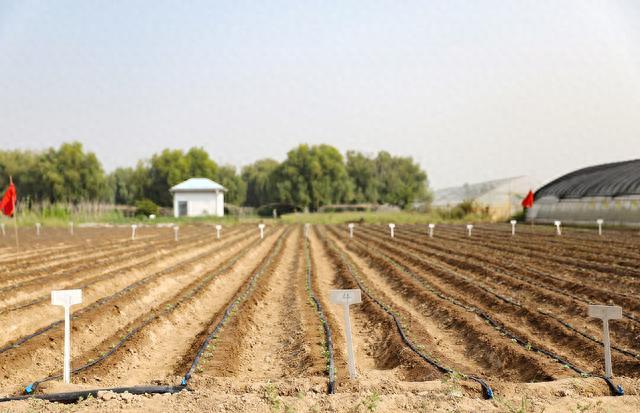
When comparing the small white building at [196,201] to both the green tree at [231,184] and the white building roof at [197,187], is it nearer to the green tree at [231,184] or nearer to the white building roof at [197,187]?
the white building roof at [197,187]

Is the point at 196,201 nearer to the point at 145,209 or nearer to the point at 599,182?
the point at 145,209

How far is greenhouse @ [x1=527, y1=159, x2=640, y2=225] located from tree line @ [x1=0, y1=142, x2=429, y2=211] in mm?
24341

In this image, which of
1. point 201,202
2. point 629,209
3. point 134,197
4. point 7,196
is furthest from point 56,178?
point 629,209

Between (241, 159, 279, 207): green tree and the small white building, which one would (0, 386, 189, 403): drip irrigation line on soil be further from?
(241, 159, 279, 207): green tree

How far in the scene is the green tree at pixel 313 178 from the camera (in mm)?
65312

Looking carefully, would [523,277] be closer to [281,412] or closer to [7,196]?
[281,412]

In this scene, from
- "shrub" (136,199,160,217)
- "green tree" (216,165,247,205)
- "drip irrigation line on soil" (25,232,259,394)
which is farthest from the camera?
"green tree" (216,165,247,205)

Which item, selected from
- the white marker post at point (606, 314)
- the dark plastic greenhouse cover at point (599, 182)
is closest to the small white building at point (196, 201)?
the dark plastic greenhouse cover at point (599, 182)

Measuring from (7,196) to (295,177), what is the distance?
47.1 meters

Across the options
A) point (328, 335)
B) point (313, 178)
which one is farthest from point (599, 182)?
point (313, 178)

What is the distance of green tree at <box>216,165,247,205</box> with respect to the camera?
244ft

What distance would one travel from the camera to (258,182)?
8462 centimetres

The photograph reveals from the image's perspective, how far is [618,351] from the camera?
7.05 metres

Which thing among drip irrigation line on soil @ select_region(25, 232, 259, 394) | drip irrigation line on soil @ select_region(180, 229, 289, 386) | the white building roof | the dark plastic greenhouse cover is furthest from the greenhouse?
the white building roof
